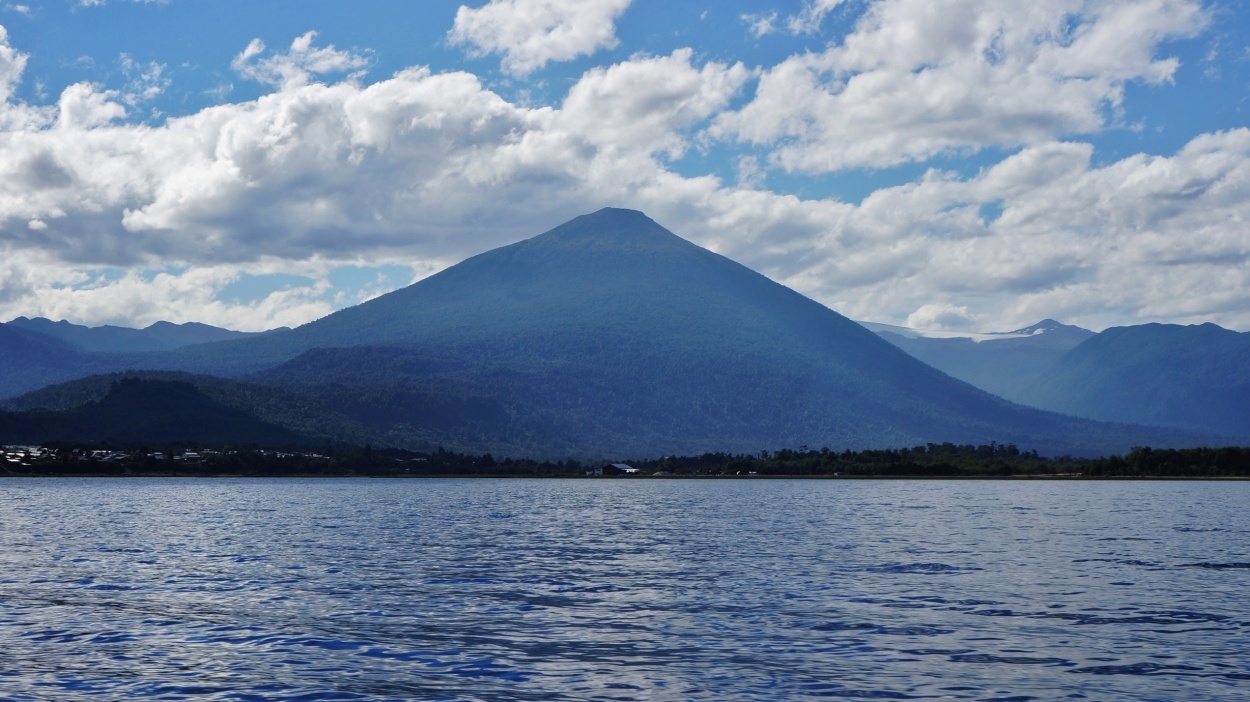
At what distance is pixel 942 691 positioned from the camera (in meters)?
32.3

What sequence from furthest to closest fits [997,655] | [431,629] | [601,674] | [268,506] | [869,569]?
[268,506]
[869,569]
[431,629]
[997,655]
[601,674]

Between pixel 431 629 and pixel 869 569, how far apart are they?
26905mm

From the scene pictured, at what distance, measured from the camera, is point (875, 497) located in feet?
549

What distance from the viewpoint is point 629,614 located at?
152 ft

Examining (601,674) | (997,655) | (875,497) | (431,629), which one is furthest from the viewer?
(875,497)

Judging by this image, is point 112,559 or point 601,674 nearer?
point 601,674

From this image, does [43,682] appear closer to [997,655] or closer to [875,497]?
[997,655]

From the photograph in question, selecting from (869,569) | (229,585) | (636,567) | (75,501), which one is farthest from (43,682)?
(75,501)

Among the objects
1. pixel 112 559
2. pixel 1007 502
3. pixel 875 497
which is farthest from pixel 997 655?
pixel 875 497

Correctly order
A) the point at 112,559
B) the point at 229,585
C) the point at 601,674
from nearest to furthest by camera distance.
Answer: the point at 601,674 → the point at 229,585 → the point at 112,559

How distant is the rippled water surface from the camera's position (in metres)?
33.9

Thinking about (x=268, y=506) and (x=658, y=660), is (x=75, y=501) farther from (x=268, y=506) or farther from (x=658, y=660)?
(x=658, y=660)

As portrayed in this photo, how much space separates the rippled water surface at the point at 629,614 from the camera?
33.9m

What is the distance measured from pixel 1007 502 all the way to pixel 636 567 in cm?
9775
